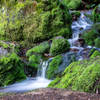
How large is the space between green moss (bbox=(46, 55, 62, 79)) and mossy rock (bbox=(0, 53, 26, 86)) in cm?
136

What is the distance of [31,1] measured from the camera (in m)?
11.1

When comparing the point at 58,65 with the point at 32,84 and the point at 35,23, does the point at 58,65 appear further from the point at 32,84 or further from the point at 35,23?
the point at 35,23

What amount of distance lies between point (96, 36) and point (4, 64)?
7.30m

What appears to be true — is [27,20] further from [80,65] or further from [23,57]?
[80,65]

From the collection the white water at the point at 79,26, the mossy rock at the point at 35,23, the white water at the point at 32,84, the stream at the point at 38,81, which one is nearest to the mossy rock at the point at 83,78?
the stream at the point at 38,81

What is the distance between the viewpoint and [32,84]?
7211mm

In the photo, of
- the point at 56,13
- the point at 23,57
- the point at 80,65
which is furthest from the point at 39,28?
the point at 80,65

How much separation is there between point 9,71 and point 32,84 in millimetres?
1233

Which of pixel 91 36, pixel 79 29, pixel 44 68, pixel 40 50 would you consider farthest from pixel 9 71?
pixel 79 29

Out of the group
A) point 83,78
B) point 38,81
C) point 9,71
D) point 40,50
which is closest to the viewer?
point 83,78

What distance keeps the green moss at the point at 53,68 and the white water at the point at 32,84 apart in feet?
0.89

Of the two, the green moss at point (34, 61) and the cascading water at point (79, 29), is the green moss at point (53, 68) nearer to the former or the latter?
the green moss at point (34, 61)

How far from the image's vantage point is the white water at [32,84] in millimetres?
6508

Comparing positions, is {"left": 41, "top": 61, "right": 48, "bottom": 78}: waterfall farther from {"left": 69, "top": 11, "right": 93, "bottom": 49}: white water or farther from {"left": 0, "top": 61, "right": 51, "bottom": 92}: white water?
{"left": 69, "top": 11, "right": 93, "bottom": 49}: white water
